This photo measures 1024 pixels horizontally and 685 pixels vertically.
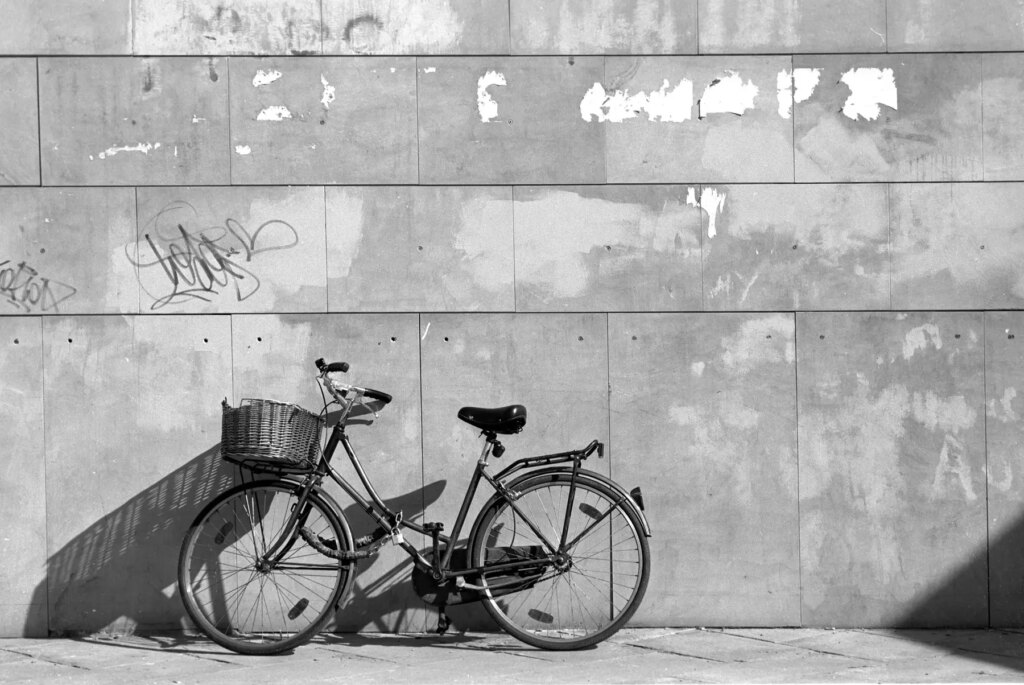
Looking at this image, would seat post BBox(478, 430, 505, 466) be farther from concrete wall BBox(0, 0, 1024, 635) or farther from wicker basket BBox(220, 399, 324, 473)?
wicker basket BBox(220, 399, 324, 473)

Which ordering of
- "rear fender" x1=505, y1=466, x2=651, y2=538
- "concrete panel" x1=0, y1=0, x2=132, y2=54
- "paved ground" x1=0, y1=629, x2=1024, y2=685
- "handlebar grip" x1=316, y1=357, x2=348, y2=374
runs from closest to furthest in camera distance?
"paved ground" x1=0, y1=629, x2=1024, y2=685 → "rear fender" x1=505, y1=466, x2=651, y2=538 → "handlebar grip" x1=316, y1=357, x2=348, y2=374 → "concrete panel" x1=0, y1=0, x2=132, y2=54

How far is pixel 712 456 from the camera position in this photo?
659 centimetres

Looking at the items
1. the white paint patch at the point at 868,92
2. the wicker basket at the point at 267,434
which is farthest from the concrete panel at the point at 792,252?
the wicker basket at the point at 267,434

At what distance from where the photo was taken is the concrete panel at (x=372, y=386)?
21.5 feet

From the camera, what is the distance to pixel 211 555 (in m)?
6.46

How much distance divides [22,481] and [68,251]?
125 cm

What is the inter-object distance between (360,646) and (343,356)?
1.51 metres

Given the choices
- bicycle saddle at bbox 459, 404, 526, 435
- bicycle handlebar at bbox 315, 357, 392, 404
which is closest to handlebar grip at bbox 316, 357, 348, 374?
bicycle handlebar at bbox 315, 357, 392, 404

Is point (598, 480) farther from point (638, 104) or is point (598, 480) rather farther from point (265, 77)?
point (265, 77)

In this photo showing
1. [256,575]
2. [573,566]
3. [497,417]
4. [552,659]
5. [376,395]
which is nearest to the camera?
[552,659]

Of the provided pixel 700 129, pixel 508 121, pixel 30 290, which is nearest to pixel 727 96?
pixel 700 129

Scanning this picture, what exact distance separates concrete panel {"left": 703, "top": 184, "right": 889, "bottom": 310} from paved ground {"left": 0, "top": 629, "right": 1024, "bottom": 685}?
1.77m

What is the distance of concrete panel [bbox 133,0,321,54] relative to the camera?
655 cm

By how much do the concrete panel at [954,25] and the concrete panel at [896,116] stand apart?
71mm
